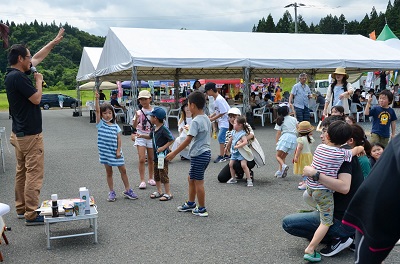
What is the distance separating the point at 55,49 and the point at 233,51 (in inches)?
2992

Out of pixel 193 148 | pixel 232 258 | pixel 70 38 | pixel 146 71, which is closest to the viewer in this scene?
pixel 232 258

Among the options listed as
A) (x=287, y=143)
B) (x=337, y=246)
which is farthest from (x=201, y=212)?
(x=287, y=143)

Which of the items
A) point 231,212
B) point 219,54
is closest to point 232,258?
point 231,212

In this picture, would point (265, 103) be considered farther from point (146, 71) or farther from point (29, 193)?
point (29, 193)

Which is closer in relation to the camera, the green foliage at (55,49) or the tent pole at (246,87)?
the tent pole at (246,87)

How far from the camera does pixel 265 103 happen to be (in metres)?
19.8

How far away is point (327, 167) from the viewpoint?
3.87 meters

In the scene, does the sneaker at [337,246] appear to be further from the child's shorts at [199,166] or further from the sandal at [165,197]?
the sandal at [165,197]

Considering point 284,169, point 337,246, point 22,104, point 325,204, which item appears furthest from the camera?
point 284,169

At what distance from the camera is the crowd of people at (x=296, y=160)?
4.65ft

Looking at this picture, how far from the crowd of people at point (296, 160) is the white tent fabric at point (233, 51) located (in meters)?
7.10

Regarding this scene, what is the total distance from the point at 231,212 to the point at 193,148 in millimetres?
1040

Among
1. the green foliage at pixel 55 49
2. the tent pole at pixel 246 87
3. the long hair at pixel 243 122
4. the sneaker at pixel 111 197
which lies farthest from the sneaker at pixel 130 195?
the green foliage at pixel 55 49

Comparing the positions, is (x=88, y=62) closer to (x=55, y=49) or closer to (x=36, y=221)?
(x=36, y=221)
